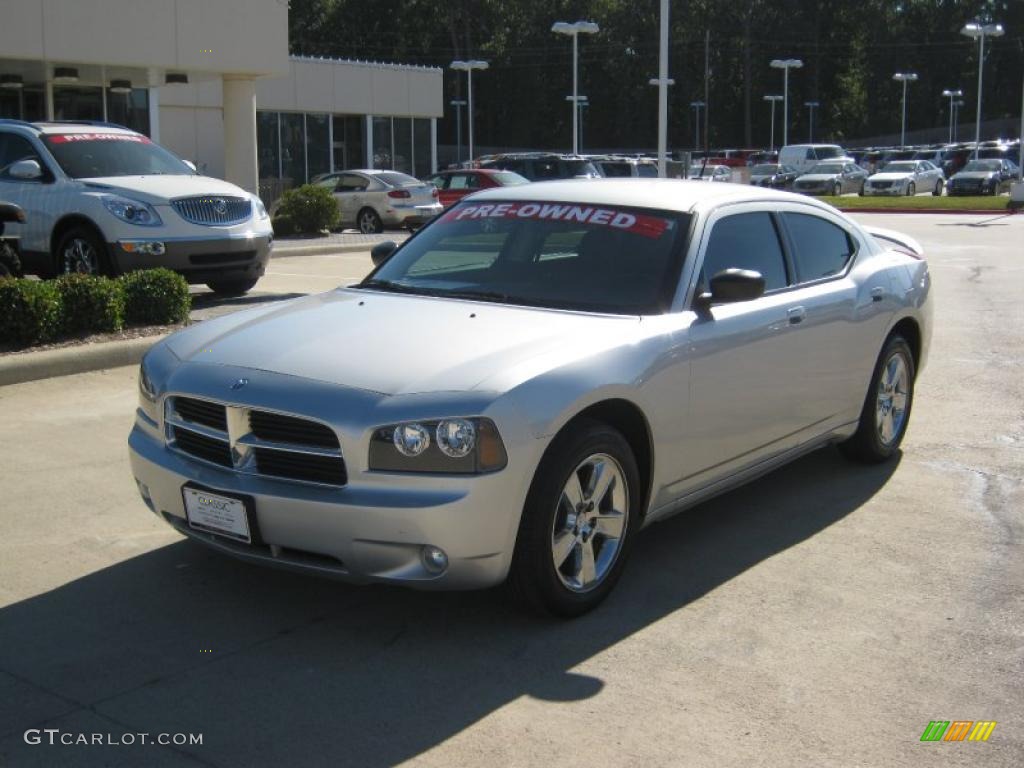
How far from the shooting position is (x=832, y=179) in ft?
160

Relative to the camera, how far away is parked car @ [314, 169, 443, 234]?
27.5 metres

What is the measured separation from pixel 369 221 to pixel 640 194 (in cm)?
2246

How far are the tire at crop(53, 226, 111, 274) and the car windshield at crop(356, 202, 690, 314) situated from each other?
7146 millimetres

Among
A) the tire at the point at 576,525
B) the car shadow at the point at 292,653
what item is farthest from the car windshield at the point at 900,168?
the tire at the point at 576,525

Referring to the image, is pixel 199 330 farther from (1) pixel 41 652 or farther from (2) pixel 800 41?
(2) pixel 800 41

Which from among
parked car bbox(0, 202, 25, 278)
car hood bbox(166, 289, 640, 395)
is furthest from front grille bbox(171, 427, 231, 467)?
parked car bbox(0, 202, 25, 278)

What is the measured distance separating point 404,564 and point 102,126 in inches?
447

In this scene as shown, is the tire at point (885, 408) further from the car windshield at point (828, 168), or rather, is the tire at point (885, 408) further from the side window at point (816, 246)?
the car windshield at point (828, 168)

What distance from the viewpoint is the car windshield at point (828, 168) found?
50.2m

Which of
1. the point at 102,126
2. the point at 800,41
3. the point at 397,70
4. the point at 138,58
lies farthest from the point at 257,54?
the point at 800,41

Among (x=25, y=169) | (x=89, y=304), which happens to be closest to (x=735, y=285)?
(x=89, y=304)

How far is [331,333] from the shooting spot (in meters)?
5.02

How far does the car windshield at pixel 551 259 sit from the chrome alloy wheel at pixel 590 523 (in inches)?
33.1

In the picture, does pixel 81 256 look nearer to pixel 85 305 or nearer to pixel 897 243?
pixel 85 305
